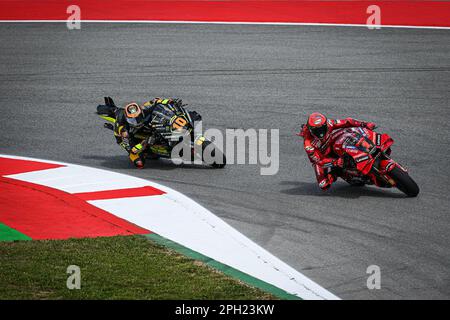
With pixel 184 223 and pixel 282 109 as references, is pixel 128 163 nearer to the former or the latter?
pixel 184 223

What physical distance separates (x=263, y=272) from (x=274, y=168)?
549 centimetres

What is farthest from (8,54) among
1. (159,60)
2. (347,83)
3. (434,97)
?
(434,97)

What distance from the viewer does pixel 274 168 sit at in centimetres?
1686

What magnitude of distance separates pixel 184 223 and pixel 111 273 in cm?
237

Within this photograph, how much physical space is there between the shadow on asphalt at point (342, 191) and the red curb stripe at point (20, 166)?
448 cm

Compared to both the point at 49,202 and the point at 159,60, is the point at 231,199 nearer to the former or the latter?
the point at 49,202

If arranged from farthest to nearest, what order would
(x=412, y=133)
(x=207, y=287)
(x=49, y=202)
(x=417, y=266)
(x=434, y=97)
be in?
(x=434, y=97) < (x=412, y=133) < (x=49, y=202) < (x=417, y=266) < (x=207, y=287)

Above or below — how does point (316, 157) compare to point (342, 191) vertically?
above

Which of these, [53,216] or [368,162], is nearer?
[53,216]

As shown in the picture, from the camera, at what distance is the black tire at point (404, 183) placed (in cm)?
1471

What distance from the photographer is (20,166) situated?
17.0m

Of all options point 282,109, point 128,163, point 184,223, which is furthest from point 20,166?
point 282,109

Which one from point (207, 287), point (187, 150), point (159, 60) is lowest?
point (207, 287)

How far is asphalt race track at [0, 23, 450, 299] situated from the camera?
12.5m
